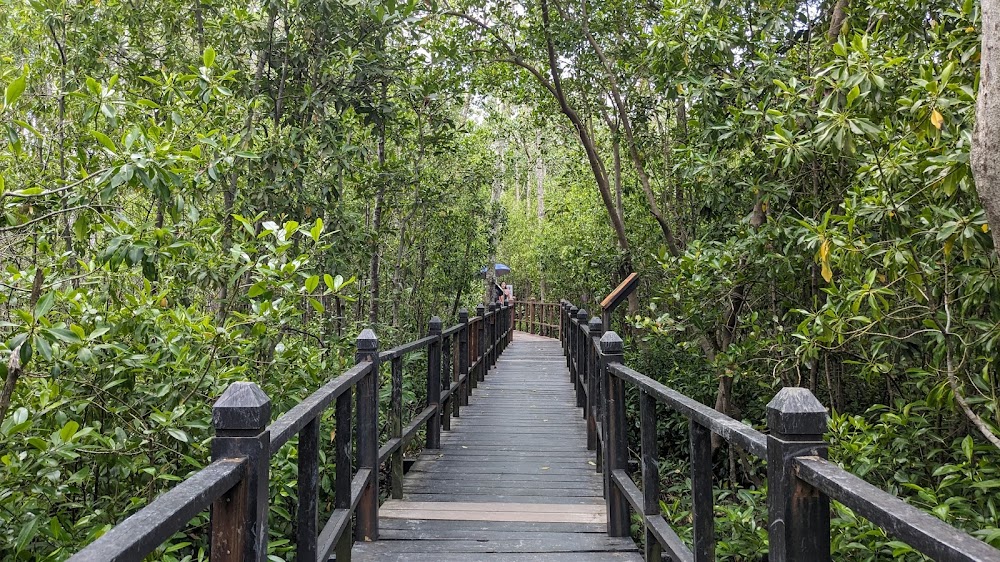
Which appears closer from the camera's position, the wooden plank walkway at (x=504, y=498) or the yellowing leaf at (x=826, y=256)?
the yellowing leaf at (x=826, y=256)

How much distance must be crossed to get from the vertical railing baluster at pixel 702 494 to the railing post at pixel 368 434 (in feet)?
5.72

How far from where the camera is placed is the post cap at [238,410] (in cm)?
165

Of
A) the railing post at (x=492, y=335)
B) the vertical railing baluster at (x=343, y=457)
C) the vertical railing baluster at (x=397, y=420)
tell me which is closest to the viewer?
the vertical railing baluster at (x=343, y=457)

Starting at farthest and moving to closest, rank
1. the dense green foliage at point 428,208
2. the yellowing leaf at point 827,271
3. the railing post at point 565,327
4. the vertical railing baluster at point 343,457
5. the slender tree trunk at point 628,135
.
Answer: the railing post at point 565,327 < the slender tree trunk at point 628,135 < the yellowing leaf at point 827,271 < the vertical railing baluster at point 343,457 < the dense green foliage at point 428,208

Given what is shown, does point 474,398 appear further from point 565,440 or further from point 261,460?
point 261,460

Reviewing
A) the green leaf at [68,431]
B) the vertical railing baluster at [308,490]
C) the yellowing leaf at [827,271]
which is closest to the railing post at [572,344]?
the yellowing leaf at [827,271]

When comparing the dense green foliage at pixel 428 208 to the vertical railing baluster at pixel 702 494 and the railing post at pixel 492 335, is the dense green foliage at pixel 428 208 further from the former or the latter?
the railing post at pixel 492 335

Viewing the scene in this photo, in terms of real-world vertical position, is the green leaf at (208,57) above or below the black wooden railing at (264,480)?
above

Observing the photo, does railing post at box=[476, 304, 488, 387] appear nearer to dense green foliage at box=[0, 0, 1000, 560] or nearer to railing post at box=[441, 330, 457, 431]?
dense green foliage at box=[0, 0, 1000, 560]

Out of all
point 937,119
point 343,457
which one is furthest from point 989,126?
point 343,457

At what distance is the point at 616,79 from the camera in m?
9.05

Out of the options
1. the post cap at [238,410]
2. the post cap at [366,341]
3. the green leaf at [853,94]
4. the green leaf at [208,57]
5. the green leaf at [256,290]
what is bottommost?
the post cap at [238,410]

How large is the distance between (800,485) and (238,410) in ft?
4.31

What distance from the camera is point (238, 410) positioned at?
1.66 meters
